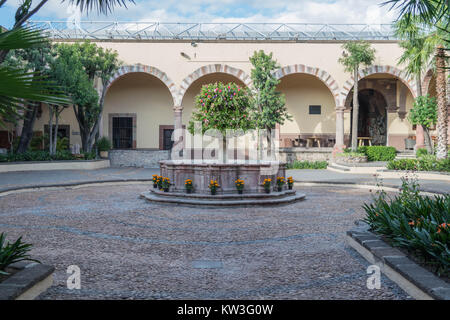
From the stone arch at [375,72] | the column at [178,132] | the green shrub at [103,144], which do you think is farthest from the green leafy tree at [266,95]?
the green shrub at [103,144]

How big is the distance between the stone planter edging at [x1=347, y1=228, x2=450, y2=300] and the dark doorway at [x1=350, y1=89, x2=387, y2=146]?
17.5m

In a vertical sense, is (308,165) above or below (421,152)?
below

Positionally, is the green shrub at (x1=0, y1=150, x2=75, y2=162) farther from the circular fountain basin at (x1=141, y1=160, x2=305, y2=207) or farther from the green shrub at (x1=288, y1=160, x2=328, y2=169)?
the green shrub at (x1=288, y1=160, x2=328, y2=169)

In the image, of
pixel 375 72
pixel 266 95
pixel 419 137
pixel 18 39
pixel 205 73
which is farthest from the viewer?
pixel 419 137

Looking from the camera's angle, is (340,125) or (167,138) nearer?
(340,125)

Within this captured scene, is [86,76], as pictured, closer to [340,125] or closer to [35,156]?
[35,156]

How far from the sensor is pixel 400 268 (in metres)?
3.46

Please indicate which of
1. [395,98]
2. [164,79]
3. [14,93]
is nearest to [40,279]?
[14,93]

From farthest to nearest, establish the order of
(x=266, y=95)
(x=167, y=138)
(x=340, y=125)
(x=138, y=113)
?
(x=167, y=138) → (x=138, y=113) → (x=340, y=125) → (x=266, y=95)

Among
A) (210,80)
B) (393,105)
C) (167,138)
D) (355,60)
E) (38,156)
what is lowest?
(38,156)

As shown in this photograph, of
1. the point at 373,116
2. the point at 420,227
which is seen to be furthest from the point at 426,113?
the point at 420,227

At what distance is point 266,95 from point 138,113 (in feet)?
24.3
